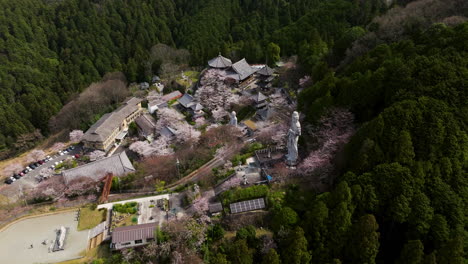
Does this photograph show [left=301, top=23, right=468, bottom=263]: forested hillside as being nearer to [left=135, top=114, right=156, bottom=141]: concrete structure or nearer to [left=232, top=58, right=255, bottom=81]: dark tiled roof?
[left=232, top=58, right=255, bottom=81]: dark tiled roof

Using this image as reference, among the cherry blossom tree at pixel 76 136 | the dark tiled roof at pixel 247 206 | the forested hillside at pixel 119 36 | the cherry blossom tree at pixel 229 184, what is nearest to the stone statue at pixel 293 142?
the cherry blossom tree at pixel 229 184

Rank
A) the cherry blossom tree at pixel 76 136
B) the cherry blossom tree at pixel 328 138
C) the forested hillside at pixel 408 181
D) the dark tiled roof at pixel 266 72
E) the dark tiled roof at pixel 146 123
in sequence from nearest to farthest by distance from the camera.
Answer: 1. the forested hillside at pixel 408 181
2. the cherry blossom tree at pixel 328 138
3. the dark tiled roof at pixel 146 123
4. the cherry blossom tree at pixel 76 136
5. the dark tiled roof at pixel 266 72

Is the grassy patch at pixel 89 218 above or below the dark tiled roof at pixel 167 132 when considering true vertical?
below

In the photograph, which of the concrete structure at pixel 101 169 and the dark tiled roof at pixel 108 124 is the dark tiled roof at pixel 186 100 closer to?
the dark tiled roof at pixel 108 124

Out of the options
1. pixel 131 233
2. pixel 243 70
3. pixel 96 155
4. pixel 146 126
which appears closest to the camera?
pixel 131 233

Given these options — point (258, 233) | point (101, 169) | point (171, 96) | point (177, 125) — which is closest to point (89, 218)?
point (101, 169)

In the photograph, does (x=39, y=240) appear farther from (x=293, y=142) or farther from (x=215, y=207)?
(x=293, y=142)

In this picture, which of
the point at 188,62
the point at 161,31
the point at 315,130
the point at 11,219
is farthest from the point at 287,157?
the point at 161,31
